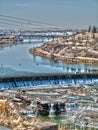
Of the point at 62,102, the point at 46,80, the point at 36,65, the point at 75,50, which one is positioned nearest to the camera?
the point at 62,102

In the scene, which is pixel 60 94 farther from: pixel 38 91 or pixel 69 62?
pixel 69 62

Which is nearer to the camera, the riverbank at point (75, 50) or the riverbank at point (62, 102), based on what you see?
the riverbank at point (62, 102)

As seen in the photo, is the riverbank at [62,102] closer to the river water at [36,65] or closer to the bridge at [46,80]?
the bridge at [46,80]

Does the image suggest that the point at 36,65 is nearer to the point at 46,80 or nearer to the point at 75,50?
the point at 75,50

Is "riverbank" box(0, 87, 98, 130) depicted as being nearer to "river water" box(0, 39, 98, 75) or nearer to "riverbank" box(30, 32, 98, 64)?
"river water" box(0, 39, 98, 75)

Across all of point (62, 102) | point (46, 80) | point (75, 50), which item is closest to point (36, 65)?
point (75, 50)

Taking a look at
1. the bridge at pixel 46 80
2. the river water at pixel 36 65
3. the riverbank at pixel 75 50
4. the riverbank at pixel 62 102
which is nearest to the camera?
the riverbank at pixel 62 102

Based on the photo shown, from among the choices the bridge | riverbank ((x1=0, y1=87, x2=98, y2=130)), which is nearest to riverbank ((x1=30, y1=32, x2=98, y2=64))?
the bridge

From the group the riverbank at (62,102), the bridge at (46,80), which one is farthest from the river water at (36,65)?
the riverbank at (62,102)
